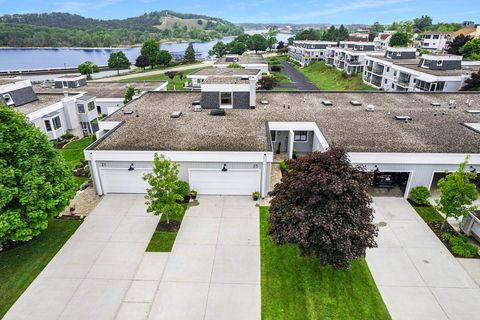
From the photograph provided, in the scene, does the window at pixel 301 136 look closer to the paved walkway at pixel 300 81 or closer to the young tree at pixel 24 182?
the young tree at pixel 24 182

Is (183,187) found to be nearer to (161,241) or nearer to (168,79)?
(161,241)

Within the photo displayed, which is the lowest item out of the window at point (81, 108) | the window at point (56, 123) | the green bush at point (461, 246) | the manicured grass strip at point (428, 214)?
the manicured grass strip at point (428, 214)

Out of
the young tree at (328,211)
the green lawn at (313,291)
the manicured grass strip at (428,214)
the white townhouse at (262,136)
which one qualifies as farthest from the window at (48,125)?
the manicured grass strip at (428,214)

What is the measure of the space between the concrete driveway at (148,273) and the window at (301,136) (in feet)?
35.2

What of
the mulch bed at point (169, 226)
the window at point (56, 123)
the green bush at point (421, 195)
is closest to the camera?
the mulch bed at point (169, 226)

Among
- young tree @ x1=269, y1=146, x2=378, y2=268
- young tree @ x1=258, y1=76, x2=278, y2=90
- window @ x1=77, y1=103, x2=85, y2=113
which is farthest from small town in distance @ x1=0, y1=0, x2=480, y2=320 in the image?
young tree @ x1=258, y1=76, x2=278, y2=90

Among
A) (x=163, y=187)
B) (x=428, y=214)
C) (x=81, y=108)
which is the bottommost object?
(x=428, y=214)

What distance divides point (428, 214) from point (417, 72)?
36.5 m

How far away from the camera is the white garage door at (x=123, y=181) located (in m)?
20.9

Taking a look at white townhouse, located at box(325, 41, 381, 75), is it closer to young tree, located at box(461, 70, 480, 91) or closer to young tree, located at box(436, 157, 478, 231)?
young tree, located at box(461, 70, 480, 91)

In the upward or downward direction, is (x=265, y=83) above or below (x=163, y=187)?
below

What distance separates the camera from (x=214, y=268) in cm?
1492

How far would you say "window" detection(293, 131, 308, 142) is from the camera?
27.5 m

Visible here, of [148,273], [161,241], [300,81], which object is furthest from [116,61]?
[148,273]
